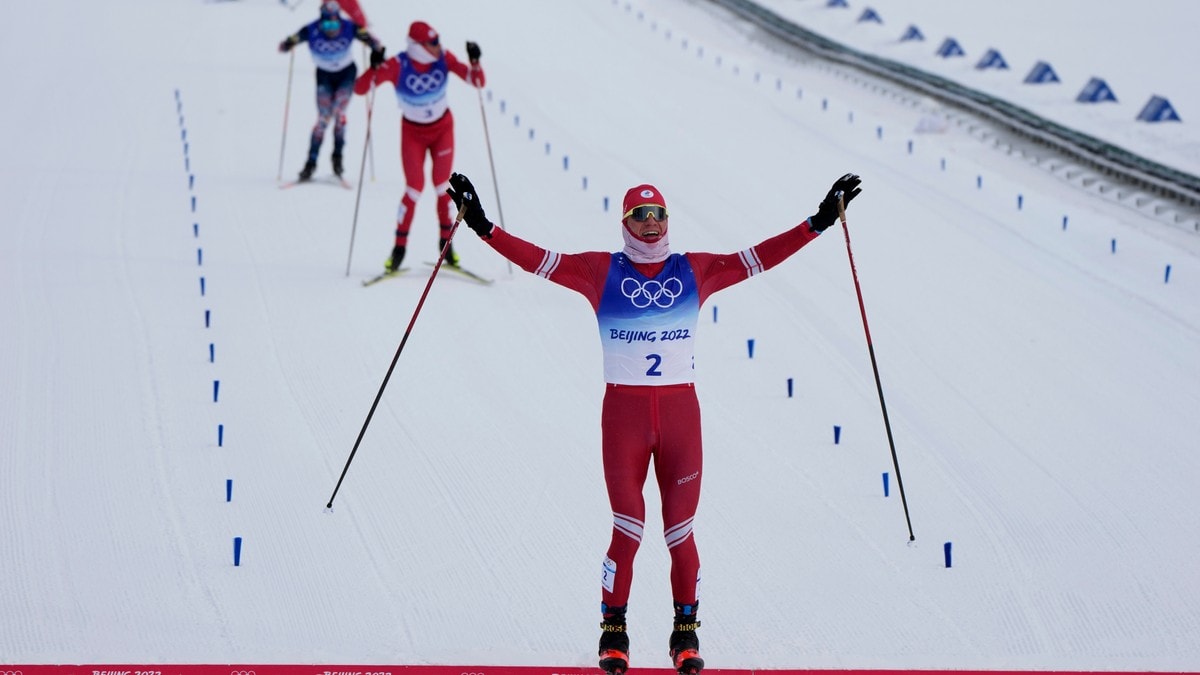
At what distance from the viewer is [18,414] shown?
9078 mm

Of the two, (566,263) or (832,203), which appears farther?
(566,263)

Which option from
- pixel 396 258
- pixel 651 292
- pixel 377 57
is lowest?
pixel 396 258

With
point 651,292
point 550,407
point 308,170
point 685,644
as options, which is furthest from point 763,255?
point 308,170

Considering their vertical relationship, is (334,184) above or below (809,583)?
above

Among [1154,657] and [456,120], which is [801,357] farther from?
[456,120]

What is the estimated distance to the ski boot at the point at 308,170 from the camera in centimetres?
1500

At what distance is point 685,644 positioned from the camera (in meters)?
5.94

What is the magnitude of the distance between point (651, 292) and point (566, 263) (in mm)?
361

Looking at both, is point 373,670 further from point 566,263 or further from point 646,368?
point 566,263

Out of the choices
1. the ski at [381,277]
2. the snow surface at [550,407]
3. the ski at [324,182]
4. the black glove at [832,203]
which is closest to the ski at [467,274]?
the snow surface at [550,407]

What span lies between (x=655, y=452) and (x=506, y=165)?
10.4m

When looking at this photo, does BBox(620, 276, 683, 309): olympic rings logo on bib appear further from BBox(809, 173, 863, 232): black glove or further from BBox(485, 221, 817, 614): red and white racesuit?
BBox(809, 173, 863, 232): black glove

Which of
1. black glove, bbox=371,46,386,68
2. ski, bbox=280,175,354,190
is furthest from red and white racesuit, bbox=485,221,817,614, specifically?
ski, bbox=280,175,354,190

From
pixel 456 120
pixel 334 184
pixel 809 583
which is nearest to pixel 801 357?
pixel 809 583
